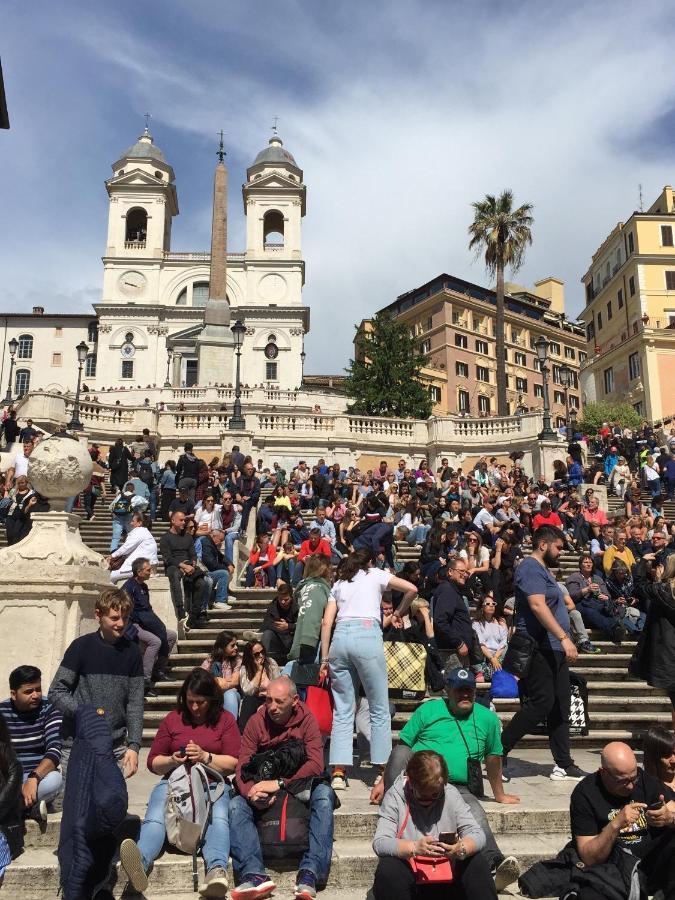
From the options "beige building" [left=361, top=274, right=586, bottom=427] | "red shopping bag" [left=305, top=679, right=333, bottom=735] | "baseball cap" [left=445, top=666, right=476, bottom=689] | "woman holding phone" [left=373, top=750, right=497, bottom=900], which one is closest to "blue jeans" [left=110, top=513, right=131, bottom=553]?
"red shopping bag" [left=305, top=679, right=333, bottom=735]

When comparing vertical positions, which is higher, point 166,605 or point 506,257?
point 506,257

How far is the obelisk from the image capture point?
163ft

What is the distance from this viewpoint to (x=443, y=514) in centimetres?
1661

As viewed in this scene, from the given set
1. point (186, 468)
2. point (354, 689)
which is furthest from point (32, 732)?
point (186, 468)

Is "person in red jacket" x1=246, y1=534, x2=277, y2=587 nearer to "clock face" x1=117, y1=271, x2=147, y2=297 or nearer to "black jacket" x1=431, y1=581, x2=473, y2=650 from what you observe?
"black jacket" x1=431, y1=581, x2=473, y2=650

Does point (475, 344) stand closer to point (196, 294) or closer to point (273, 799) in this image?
point (196, 294)

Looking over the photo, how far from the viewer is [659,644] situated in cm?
660

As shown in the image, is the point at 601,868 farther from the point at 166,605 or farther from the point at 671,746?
the point at 166,605

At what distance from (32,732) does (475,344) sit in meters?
70.7

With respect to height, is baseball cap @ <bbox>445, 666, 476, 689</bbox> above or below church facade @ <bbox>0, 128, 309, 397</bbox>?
below

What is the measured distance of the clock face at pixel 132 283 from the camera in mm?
67062

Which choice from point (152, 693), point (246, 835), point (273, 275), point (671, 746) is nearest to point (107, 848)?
point (246, 835)

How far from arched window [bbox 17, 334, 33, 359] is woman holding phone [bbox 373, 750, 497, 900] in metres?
72.5

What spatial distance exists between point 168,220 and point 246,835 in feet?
244
